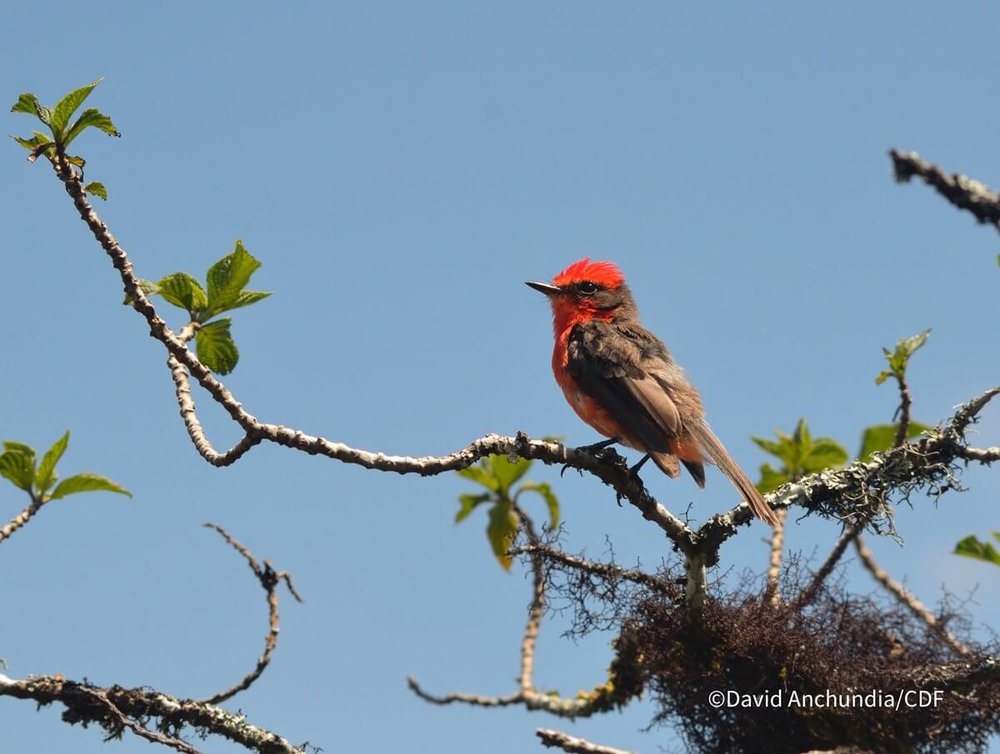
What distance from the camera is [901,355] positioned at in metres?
5.30

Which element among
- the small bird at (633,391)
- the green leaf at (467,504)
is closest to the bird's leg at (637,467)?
the small bird at (633,391)

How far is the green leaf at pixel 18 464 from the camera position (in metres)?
4.67

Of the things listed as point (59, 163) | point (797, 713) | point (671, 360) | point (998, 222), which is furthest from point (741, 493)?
point (59, 163)

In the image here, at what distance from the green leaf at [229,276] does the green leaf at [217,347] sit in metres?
0.08

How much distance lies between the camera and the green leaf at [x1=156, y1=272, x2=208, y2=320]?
15.6ft

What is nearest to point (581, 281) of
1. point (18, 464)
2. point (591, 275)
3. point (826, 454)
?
point (591, 275)

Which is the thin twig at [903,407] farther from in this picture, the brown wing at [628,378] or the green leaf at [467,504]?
the green leaf at [467,504]

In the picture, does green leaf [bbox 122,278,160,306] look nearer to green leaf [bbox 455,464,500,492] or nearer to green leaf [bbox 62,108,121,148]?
green leaf [bbox 62,108,121,148]

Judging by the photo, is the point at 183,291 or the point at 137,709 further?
the point at 183,291

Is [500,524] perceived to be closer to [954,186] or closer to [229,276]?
[229,276]

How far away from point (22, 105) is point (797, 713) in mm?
4161

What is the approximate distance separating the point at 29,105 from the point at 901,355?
4.06 meters

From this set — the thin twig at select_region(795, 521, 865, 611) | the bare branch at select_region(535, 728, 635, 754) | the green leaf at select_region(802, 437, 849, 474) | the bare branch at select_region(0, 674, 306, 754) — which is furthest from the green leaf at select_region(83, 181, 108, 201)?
the green leaf at select_region(802, 437, 849, 474)

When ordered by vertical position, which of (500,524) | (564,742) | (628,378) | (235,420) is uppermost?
(628,378)
